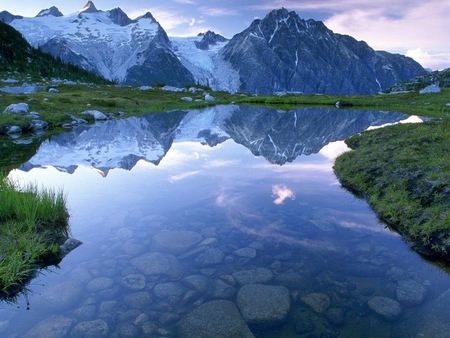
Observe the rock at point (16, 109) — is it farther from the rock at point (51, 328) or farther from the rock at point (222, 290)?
the rock at point (222, 290)

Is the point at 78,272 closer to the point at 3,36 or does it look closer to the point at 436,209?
the point at 436,209

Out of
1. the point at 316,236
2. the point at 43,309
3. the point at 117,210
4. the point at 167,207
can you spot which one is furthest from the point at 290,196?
the point at 43,309

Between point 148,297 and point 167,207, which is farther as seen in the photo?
point 167,207

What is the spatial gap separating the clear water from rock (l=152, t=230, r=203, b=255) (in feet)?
0.23

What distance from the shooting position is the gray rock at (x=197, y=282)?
886 cm

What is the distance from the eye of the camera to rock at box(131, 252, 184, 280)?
9.61 metres

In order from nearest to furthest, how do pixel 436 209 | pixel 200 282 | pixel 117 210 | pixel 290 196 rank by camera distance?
pixel 200 282 → pixel 436 209 → pixel 117 210 → pixel 290 196

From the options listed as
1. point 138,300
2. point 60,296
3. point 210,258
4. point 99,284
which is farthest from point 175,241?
point 60,296

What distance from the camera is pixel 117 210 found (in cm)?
1452

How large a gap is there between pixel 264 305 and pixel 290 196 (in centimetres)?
915

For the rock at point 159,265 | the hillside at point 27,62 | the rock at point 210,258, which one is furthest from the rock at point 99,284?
the hillside at point 27,62

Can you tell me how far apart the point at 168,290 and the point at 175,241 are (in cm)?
297

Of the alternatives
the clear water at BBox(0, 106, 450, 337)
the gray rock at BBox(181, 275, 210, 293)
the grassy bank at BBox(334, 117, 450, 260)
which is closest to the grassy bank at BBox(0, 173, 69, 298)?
the clear water at BBox(0, 106, 450, 337)

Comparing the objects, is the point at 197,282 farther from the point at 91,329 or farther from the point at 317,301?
the point at 317,301
